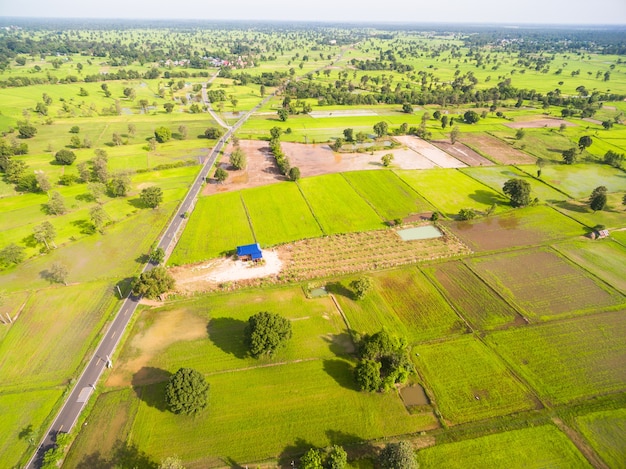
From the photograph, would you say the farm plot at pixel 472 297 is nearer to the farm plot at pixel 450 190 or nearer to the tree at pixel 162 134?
the farm plot at pixel 450 190

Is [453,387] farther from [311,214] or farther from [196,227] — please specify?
[196,227]

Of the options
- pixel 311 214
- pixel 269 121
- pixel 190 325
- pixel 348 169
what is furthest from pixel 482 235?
pixel 269 121

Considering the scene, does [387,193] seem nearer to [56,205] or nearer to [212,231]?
[212,231]

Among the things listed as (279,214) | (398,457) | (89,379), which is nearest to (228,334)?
(89,379)

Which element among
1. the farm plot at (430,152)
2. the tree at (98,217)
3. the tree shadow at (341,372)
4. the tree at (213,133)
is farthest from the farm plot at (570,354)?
the tree at (213,133)

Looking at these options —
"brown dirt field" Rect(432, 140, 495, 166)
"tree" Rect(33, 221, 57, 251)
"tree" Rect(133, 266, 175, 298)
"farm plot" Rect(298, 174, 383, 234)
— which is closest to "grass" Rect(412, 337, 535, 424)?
"farm plot" Rect(298, 174, 383, 234)

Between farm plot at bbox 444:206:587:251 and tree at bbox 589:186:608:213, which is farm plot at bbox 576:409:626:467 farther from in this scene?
tree at bbox 589:186:608:213
